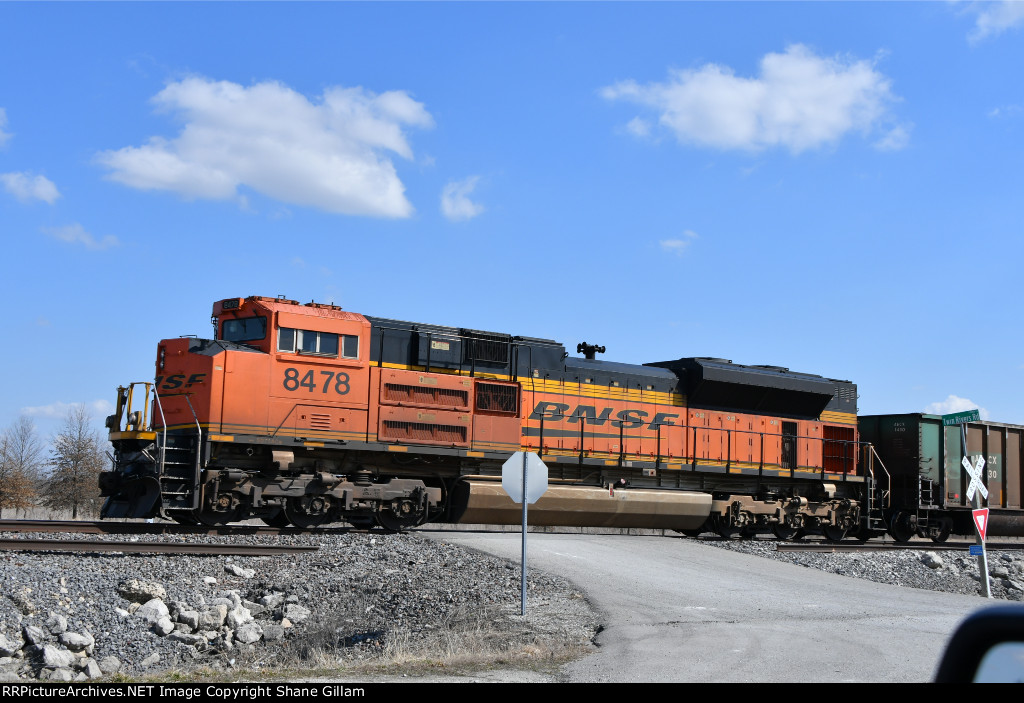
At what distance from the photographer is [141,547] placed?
1374cm

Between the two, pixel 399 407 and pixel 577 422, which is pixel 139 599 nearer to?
pixel 399 407

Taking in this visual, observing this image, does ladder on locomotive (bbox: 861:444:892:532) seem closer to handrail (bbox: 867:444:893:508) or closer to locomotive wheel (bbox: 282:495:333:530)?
handrail (bbox: 867:444:893:508)

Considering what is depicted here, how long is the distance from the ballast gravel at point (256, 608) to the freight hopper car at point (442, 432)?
1.41m

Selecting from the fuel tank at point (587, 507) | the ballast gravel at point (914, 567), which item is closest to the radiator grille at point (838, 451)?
the ballast gravel at point (914, 567)

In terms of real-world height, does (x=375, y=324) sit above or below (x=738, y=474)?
above

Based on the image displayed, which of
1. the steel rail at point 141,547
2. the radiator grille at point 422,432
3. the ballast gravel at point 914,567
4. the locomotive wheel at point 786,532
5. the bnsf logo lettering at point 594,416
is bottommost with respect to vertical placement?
the ballast gravel at point 914,567

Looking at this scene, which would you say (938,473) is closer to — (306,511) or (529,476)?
(529,476)

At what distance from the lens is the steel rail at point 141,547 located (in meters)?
13.3

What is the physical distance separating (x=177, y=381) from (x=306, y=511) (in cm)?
325

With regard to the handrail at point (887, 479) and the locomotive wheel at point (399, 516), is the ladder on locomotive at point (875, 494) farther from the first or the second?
the locomotive wheel at point (399, 516)

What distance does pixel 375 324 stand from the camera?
1730cm
